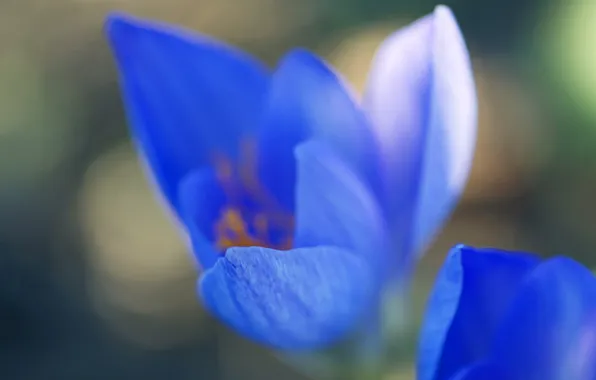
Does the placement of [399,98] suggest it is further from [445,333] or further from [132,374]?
[132,374]

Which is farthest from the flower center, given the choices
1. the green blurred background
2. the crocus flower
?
the green blurred background

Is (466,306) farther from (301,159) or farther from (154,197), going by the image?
(154,197)

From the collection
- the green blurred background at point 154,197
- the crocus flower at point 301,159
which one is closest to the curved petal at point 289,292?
the crocus flower at point 301,159

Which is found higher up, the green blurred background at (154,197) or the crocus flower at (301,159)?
the green blurred background at (154,197)

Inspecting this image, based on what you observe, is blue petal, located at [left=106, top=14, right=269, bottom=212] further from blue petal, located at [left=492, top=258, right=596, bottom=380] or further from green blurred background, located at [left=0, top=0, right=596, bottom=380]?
green blurred background, located at [left=0, top=0, right=596, bottom=380]

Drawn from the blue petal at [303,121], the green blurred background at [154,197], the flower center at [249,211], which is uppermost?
the green blurred background at [154,197]

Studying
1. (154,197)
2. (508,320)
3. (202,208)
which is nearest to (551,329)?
(508,320)

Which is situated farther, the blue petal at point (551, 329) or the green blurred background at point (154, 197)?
the green blurred background at point (154, 197)

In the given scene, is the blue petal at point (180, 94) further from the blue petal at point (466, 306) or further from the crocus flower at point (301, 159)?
the blue petal at point (466, 306)
